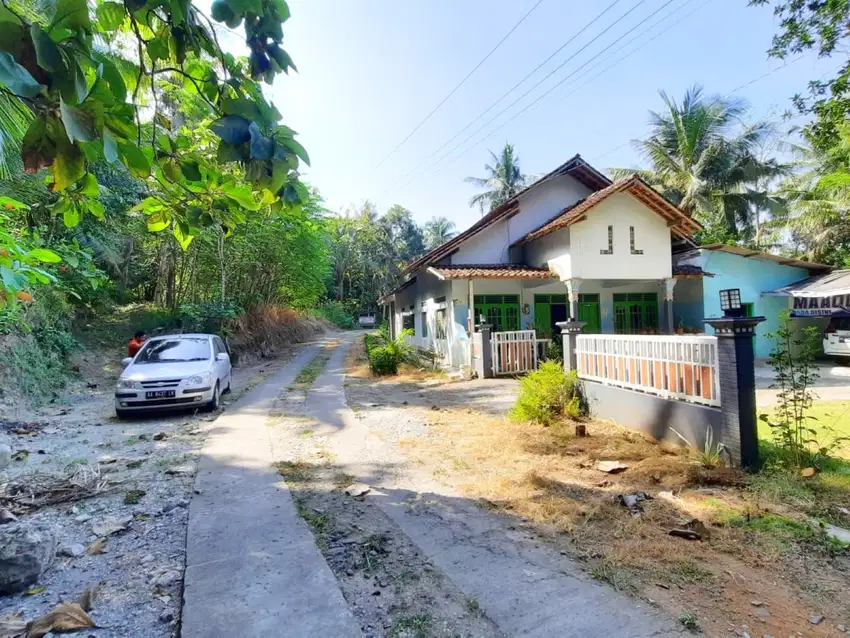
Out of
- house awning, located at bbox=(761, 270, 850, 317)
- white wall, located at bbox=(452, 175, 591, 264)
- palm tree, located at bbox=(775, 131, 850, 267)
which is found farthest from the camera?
palm tree, located at bbox=(775, 131, 850, 267)

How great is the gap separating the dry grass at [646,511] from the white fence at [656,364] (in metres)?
0.73

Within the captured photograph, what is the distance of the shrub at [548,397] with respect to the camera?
272 inches

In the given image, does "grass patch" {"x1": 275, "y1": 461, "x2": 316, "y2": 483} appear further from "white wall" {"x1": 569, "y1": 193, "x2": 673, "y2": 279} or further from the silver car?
"white wall" {"x1": 569, "y1": 193, "x2": 673, "y2": 279}

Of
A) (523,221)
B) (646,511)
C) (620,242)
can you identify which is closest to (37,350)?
(646,511)

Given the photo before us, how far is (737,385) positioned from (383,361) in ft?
35.7

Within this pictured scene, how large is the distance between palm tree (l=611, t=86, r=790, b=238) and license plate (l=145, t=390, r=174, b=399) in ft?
81.7

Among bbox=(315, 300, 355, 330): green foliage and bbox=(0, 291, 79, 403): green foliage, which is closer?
bbox=(0, 291, 79, 403): green foliage

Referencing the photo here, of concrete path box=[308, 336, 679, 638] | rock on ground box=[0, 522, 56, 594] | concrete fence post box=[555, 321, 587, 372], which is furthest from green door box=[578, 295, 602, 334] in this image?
rock on ground box=[0, 522, 56, 594]

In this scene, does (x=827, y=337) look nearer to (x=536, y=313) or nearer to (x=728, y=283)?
(x=728, y=283)

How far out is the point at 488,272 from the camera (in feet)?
43.5

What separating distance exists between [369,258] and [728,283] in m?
34.3

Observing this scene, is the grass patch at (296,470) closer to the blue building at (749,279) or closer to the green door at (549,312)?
the green door at (549,312)

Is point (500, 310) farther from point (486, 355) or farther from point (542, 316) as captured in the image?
point (486, 355)

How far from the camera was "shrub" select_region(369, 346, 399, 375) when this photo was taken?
1434 cm
